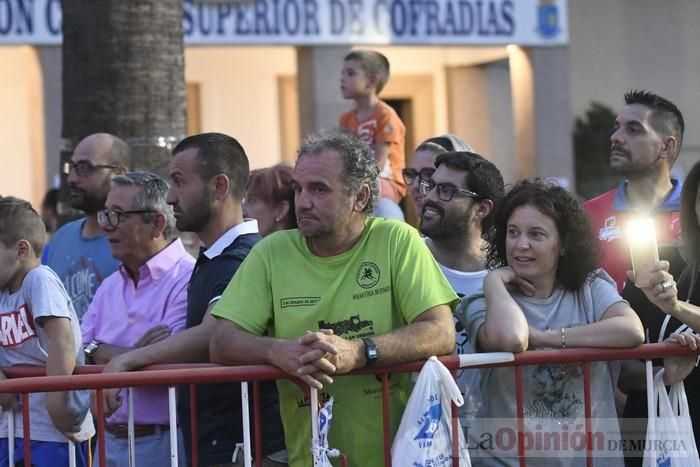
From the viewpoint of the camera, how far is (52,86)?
44.7ft

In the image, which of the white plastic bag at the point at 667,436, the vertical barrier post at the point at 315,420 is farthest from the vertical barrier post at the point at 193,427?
the white plastic bag at the point at 667,436

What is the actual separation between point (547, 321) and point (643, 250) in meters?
0.51

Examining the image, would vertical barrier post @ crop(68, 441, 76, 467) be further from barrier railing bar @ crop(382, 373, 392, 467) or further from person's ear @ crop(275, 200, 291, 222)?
person's ear @ crop(275, 200, 291, 222)

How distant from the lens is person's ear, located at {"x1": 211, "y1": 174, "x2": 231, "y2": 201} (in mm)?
5188

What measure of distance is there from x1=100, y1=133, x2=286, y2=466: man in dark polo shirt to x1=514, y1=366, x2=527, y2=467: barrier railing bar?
0.88m

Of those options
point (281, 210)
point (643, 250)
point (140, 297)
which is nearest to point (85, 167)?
point (281, 210)

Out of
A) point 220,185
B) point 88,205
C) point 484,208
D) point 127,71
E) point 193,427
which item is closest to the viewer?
point 193,427

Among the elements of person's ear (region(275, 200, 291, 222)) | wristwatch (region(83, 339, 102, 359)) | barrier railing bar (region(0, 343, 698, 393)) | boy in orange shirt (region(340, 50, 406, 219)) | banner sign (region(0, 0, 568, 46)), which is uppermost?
banner sign (region(0, 0, 568, 46))

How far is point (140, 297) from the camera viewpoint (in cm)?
544

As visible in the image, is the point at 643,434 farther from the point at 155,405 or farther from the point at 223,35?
the point at 223,35

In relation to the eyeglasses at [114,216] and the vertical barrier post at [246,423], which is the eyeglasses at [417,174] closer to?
the eyeglasses at [114,216]

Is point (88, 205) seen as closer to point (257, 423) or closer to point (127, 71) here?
point (127, 71)

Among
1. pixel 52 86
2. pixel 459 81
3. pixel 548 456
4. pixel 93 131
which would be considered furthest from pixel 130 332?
pixel 459 81

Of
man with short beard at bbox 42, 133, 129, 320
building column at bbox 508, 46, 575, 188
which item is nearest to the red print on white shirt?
man with short beard at bbox 42, 133, 129, 320
